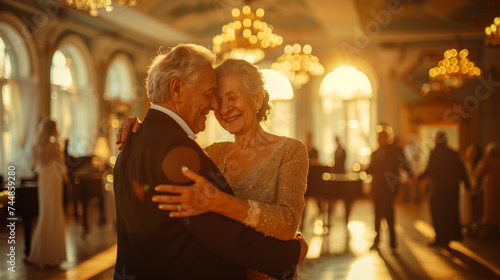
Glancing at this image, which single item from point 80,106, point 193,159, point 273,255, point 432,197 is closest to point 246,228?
point 273,255

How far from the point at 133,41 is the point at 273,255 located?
14338 millimetres

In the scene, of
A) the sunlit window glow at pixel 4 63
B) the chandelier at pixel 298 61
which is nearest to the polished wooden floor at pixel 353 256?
the sunlit window glow at pixel 4 63

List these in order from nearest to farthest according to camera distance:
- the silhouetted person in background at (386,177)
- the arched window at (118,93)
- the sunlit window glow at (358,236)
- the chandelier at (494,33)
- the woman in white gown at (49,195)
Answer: the woman in white gown at (49,195)
the chandelier at (494,33)
the silhouetted person in background at (386,177)
the sunlit window glow at (358,236)
the arched window at (118,93)

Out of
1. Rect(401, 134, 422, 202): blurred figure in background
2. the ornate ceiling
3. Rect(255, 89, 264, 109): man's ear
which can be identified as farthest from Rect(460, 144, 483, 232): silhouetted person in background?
Rect(255, 89, 264, 109): man's ear

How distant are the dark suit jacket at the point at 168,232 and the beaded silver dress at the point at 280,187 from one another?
97mm

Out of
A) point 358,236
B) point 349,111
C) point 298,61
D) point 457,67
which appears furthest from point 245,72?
point 349,111

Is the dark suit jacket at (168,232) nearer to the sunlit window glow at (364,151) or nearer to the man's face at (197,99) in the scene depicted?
the man's face at (197,99)

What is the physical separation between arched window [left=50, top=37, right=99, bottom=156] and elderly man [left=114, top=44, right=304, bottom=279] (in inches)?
436

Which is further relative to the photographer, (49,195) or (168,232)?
(49,195)

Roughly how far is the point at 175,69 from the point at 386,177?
251 inches

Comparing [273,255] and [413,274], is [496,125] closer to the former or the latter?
[413,274]

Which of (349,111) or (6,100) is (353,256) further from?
(349,111)

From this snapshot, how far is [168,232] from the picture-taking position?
157cm

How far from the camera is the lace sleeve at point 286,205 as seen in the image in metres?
1.69
